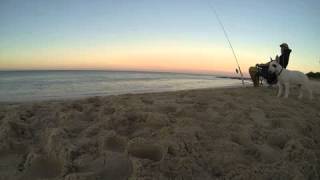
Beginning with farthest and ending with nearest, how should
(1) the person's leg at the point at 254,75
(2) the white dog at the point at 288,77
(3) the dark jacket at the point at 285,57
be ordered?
(1) the person's leg at the point at 254,75 < (3) the dark jacket at the point at 285,57 < (2) the white dog at the point at 288,77

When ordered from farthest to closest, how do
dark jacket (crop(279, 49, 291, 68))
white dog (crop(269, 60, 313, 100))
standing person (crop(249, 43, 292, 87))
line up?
1. dark jacket (crop(279, 49, 291, 68))
2. standing person (crop(249, 43, 292, 87))
3. white dog (crop(269, 60, 313, 100))

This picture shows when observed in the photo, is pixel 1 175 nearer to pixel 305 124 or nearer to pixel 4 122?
pixel 4 122

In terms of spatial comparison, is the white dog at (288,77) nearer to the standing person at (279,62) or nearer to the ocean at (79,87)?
the standing person at (279,62)

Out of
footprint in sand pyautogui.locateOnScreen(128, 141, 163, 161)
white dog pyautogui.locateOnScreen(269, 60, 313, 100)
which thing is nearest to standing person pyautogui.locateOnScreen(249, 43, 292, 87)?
white dog pyautogui.locateOnScreen(269, 60, 313, 100)

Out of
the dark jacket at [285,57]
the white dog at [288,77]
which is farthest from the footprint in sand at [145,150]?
the dark jacket at [285,57]

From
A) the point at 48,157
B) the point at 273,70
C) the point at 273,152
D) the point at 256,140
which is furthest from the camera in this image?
the point at 273,70

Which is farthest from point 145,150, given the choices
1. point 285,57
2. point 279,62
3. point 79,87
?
point 79,87

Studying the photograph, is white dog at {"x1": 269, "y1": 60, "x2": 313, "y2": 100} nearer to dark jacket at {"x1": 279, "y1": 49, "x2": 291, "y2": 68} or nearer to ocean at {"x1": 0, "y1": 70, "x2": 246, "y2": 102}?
dark jacket at {"x1": 279, "y1": 49, "x2": 291, "y2": 68}

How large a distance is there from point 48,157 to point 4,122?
128 centimetres

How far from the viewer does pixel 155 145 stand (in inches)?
115

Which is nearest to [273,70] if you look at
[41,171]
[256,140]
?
[256,140]

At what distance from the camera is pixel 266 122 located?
4074mm

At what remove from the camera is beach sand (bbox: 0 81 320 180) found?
252cm

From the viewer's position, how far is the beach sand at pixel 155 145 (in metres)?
2.52
